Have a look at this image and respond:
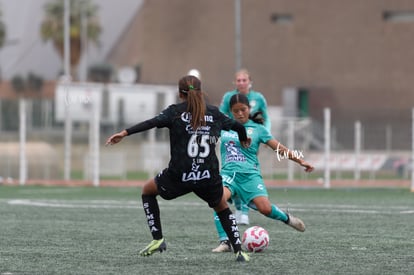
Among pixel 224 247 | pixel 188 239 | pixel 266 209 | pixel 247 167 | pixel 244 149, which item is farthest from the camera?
pixel 188 239

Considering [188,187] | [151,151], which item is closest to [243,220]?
[188,187]

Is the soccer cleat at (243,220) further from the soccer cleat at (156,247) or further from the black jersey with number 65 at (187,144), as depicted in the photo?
the black jersey with number 65 at (187,144)

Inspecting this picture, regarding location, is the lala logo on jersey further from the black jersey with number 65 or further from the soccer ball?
the soccer ball

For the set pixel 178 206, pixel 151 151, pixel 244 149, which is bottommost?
pixel 178 206

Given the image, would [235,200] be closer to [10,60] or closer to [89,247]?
[89,247]

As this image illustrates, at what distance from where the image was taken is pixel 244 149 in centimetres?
1169

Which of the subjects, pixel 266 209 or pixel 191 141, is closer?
pixel 191 141

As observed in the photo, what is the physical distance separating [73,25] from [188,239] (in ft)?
215

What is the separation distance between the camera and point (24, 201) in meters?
19.8

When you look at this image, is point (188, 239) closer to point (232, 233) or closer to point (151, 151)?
point (232, 233)

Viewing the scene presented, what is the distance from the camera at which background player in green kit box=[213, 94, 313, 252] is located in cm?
1126

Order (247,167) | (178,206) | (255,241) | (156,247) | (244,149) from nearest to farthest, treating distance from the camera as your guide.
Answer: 1. (156,247)
2. (255,241)
3. (247,167)
4. (244,149)
5. (178,206)

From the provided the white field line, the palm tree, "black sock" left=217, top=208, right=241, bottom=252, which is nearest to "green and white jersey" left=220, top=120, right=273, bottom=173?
"black sock" left=217, top=208, right=241, bottom=252

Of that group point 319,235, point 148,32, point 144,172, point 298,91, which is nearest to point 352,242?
point 319,235
